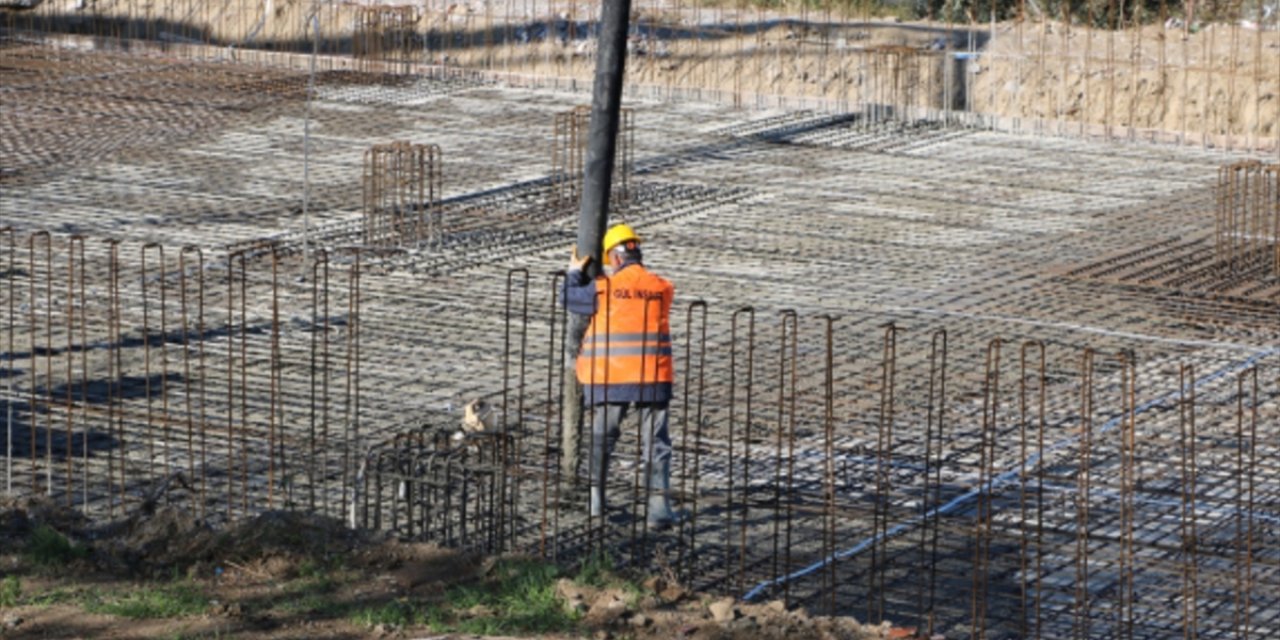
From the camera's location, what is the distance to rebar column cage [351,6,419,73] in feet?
80.2

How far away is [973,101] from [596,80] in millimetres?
16202

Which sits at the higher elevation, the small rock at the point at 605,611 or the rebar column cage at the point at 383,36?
the rebar column cage at the point at 383,36

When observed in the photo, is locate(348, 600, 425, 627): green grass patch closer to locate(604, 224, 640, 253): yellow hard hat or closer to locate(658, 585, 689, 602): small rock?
locate(658, 585, 689, 602): small rock

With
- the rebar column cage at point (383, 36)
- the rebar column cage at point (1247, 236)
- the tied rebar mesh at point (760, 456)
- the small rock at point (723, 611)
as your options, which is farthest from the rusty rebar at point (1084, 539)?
the rebar column cage at point (383, 36)

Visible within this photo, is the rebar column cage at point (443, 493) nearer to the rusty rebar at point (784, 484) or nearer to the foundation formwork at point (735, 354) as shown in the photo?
the foundation formwork at point (735, 354)

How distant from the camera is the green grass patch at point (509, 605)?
6855 millimetres

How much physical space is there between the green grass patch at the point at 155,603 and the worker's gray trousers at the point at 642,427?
216cm

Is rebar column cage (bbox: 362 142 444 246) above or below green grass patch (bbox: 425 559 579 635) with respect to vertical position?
above

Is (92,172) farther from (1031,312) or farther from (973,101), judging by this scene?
(973,101)

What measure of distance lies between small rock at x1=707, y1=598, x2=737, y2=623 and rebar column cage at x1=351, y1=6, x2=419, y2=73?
57.9 ft

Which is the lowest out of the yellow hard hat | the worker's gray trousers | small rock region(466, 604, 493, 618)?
small rock region(466, 604, 493, 618)

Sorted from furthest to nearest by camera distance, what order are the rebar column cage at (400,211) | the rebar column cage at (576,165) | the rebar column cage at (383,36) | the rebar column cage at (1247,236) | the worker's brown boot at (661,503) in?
the rebar column cage at (383,36)
the rebar column cage at (576,165)
the rebar column cage at (400,211)
the rebar column cage at (1247,236)
the worker's brown boot at (661,503)

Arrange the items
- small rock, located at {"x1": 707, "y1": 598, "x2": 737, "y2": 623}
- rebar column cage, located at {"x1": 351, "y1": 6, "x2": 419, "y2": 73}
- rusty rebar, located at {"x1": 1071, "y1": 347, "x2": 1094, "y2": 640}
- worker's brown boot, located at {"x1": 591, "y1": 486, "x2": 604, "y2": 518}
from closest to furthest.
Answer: small rock, located at {"x1": 707, "y1": 598, "x2": 737, "y2": 623}
rusty rebar, located at {"x1": 1071, "y1": 347, "x2": 1094, "y2": 640}
worker's brown boot, located at {"x1": 591, "y1": 486, "x2": 604, "y2": 518}
rebar column cage, located at {"x1": 351, "y1": 6, "x2": 419, "y2": 73}

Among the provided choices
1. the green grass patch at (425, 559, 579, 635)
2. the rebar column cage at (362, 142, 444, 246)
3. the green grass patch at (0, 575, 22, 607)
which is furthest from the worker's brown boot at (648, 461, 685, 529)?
the rebar column cage at (362, 142, 444, 246)
